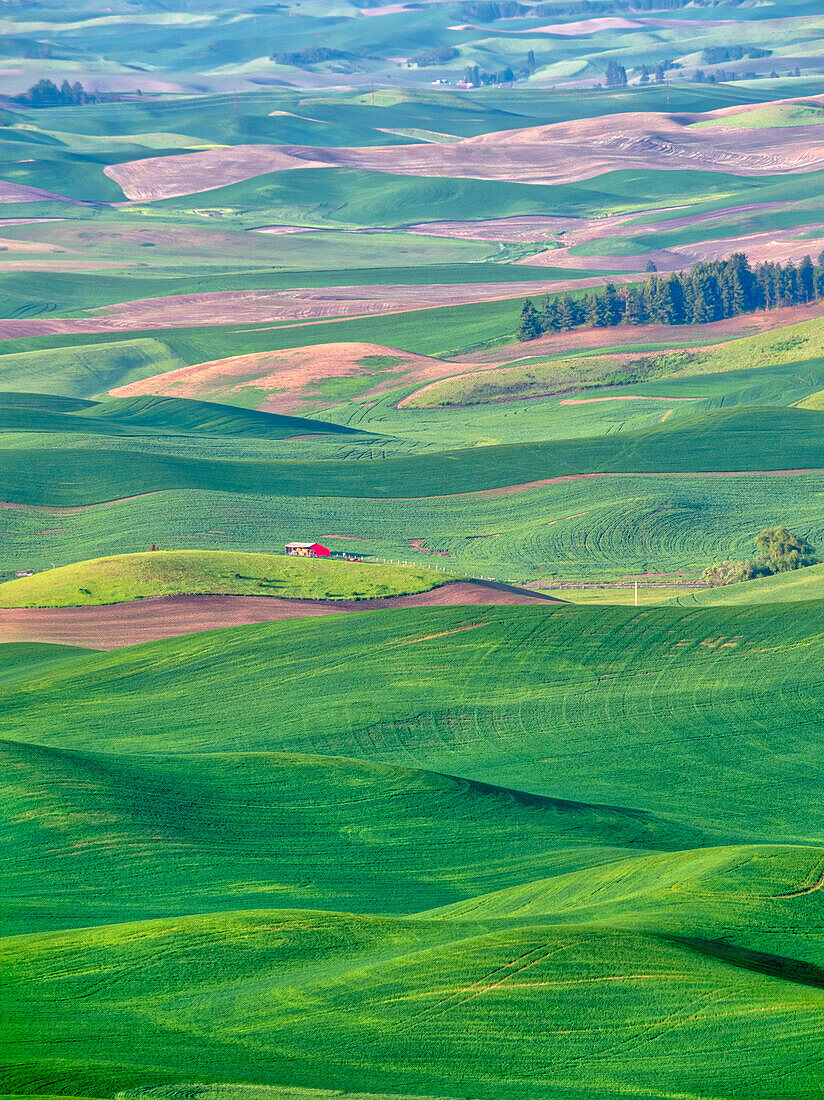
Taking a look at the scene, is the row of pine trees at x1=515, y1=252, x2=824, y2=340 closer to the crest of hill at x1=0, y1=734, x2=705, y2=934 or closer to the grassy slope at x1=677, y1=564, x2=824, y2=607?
the grassy slope at x1=677, y1=564, x2=824, y2=607

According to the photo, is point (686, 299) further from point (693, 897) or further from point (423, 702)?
point (693, 897)

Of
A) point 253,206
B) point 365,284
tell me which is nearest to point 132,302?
point 365,284

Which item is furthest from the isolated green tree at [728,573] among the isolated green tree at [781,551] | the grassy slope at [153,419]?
the grassy slope at [153,419]

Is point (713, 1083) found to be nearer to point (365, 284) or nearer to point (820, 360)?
point (820, 360)

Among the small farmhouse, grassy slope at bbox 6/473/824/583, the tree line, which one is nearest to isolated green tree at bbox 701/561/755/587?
the tree line

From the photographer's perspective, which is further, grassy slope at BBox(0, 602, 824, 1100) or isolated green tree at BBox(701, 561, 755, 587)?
isolated green tree at BBox(701, 561, 755, 587)

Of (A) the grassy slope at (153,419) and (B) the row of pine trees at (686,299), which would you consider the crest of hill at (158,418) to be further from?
(B) the row of pine trees at (686,299)
